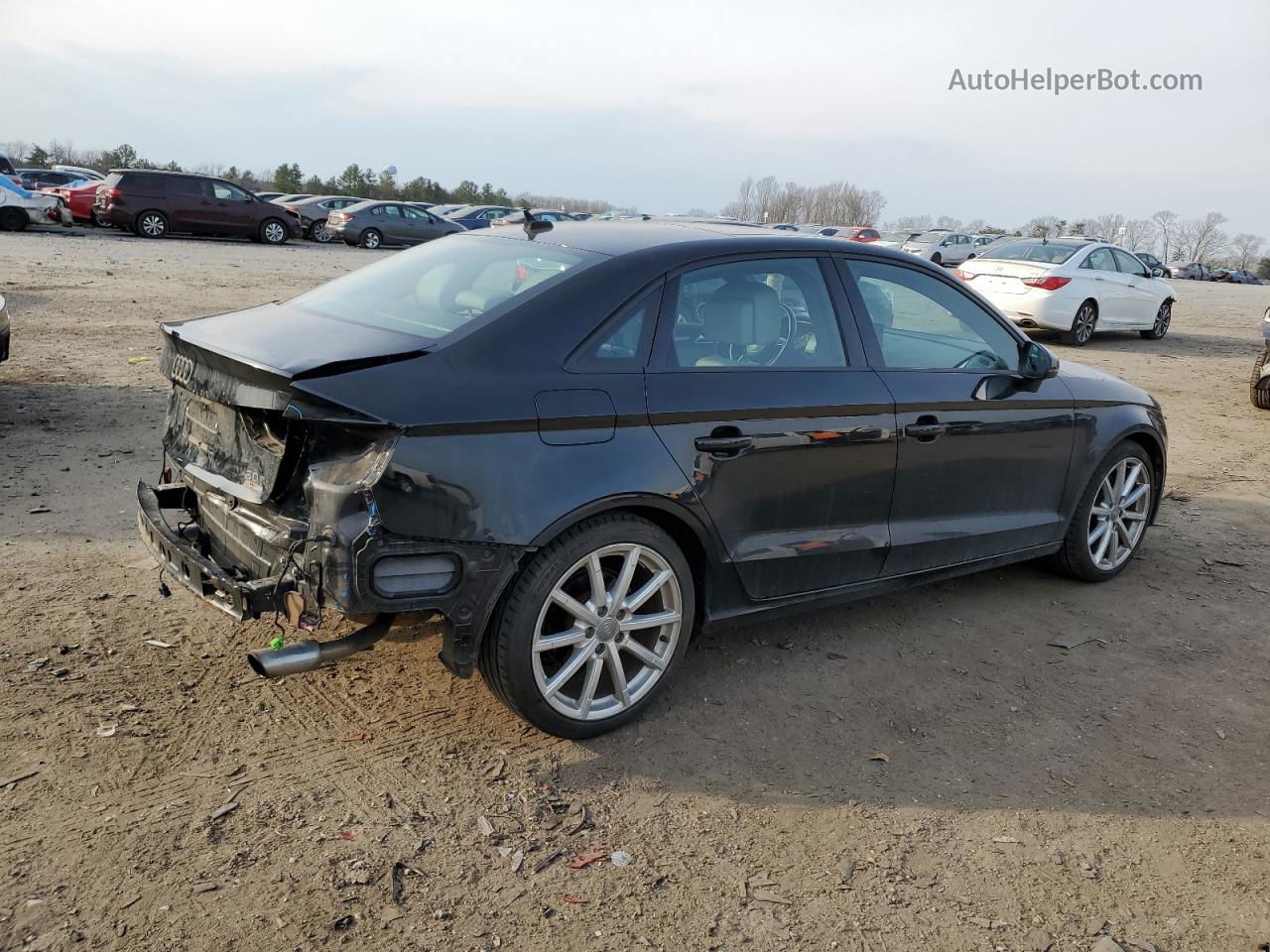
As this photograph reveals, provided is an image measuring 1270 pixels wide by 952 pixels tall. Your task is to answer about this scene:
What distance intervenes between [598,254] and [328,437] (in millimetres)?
1236

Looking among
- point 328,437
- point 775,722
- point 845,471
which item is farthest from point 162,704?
point 845,471

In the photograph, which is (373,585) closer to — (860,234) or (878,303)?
(878,303)

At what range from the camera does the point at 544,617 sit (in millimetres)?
3406

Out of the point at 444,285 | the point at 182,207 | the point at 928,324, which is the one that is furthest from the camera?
the point at 182,207

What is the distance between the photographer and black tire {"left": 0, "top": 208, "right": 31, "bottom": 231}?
25094mm

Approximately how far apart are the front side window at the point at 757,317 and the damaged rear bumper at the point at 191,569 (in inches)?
61.4

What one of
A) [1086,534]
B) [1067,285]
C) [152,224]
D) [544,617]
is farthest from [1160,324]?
[152,224]

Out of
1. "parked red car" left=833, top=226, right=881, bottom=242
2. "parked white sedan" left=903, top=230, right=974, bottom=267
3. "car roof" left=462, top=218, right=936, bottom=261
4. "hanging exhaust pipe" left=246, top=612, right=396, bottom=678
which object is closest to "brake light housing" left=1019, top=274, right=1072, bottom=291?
"car roof" left=462, top=218, right=936, bottom=261

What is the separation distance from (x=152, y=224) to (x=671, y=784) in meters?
26.7

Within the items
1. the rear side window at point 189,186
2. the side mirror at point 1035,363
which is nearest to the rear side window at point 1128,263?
the side mirror at point 1035,363

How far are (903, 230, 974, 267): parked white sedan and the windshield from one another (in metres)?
31.7

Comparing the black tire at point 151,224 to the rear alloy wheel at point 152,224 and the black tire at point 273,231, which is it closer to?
the rear alloy wheel at point 152,224

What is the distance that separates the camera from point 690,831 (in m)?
3.15

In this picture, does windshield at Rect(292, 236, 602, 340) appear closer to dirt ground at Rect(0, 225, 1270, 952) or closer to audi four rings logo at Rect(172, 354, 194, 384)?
audi four rings logo at Rect(172, 354, 194, 384)
